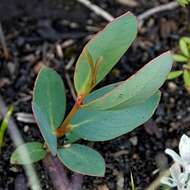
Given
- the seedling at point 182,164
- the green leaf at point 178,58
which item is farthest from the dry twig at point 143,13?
the seedling at point 182,164

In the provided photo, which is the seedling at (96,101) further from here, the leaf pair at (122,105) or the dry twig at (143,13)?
the dry twig at (143,13)

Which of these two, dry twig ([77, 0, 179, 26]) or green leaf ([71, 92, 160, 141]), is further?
dry twig ([77, 0, 179, 26])

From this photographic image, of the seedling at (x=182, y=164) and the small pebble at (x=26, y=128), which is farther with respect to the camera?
the small pebble at (x=26, y=128)

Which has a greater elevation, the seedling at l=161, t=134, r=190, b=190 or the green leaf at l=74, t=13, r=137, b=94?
the green leaf at l=74, t=13, r=137, b=94

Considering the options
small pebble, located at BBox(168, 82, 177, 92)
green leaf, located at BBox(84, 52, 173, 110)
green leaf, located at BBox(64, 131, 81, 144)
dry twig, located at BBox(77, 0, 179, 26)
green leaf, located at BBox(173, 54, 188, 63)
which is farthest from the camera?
dry twig, located at BBox(77, 0, 179, 26)

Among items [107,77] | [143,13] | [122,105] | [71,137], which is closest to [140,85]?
[122,105]

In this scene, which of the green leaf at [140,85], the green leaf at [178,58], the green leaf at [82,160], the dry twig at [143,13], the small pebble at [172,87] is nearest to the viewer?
the green leaf at [140,85]

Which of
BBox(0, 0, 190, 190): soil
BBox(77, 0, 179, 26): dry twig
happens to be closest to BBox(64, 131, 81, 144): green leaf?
BBox(0, 0, 190, 190): soil

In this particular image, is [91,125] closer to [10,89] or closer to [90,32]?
[10,89]

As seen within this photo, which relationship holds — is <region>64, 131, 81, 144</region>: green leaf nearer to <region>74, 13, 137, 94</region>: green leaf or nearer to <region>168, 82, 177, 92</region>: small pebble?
<region>74, 13, 137, 94</region>: green leaf
